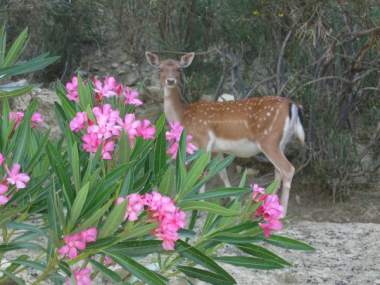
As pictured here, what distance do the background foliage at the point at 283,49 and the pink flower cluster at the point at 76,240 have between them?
4398 mm

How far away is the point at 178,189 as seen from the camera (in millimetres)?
2604

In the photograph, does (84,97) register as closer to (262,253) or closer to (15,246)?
(15,246)

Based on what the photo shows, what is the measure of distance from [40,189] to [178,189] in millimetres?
482

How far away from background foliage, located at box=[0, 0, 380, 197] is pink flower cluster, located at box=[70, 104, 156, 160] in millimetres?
4073

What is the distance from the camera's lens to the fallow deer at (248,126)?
714 centimetres

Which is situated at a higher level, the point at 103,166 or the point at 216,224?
the point at 103,166

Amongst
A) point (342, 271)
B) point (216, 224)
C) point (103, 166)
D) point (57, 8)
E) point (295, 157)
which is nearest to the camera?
point (103, 166)

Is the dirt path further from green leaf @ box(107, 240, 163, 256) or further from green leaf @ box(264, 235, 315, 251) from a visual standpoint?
green leaf @ box(107, 240, 163, 256)

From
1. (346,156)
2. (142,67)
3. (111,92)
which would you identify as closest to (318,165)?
(346,156)

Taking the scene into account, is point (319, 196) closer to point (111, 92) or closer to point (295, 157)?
point (295, 157)

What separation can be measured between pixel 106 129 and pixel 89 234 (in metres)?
0.33

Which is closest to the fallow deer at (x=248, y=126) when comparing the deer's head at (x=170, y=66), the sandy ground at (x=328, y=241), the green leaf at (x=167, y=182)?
the deer's head at (x=170, y=66)

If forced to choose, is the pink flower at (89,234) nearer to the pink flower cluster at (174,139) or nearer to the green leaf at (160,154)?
the green leaf at (160,154)

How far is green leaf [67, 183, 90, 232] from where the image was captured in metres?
2.25
